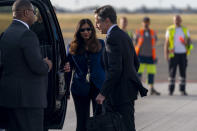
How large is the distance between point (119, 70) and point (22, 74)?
107 centimetres

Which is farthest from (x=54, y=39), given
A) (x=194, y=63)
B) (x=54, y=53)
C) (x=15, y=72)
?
(x=194, y=63)

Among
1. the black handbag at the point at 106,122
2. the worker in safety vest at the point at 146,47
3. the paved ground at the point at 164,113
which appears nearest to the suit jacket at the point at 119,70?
the black handbag at the point at 106,122

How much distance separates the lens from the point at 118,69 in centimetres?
584

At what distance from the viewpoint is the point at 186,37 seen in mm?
13055

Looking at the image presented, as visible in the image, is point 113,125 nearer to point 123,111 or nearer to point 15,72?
point 123,111

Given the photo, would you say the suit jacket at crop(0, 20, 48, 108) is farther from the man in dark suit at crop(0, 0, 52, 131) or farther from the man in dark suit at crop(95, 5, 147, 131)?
the man in dark suit at crop(95, 5, 147, 131)

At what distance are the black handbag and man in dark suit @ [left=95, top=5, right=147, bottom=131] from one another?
20cm

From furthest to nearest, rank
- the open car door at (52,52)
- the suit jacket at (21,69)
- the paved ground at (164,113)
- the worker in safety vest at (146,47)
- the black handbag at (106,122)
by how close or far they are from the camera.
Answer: the worker in safety vest at (146,47) < the paved ground at (164,113) < the open car door at (52,52) < the black handbag at (106,122) < the suit jacket at (21,69)

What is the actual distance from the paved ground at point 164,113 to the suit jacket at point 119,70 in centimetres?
280

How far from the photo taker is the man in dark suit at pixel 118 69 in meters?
5.86

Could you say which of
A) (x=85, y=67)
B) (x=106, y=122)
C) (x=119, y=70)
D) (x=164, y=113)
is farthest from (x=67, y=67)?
(x=164, y=113)

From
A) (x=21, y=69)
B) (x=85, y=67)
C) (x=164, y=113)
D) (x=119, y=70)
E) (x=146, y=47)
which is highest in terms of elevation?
(x=21, y=69)

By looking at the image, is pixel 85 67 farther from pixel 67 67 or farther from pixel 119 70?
pixel 119 70

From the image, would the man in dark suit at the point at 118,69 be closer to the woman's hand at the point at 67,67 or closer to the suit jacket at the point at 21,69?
the woman's hand at the point at 67,67
